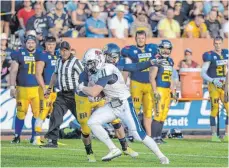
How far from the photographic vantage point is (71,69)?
51.4 feet

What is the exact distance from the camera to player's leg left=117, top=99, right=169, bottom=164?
Answer: 12828 mm

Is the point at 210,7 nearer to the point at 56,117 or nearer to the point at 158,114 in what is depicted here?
the point at 158,114

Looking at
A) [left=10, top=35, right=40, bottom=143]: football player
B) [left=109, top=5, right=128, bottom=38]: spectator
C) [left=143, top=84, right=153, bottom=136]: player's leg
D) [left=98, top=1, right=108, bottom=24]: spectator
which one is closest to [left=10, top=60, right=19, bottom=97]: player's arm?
[left=10, top=35, right=40, bottom=143]: football player

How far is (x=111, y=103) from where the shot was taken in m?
13.1

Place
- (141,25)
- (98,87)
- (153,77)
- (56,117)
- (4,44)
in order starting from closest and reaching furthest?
(98,87), (56,117), (153,77), (4,44), (141,25)

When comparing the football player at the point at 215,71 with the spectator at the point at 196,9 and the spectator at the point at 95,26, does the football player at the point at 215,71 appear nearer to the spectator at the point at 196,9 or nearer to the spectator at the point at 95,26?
the spectator at the point at 95,26

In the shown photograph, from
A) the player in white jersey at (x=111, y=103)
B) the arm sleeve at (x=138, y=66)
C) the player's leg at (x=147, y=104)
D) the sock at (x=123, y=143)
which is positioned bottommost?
the sock at (x=123, y=143)

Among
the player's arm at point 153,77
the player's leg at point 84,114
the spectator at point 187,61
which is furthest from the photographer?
the spectator at point 187,61

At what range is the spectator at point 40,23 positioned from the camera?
21.4 metres

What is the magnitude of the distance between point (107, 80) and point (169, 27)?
9.66m

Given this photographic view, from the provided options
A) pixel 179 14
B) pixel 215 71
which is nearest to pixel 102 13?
pixel 179 14

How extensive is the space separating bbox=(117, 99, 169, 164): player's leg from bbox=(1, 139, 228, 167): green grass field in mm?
174

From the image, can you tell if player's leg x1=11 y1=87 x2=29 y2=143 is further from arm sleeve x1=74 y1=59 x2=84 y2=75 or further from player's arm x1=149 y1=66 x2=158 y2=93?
player's arm x1=149 y1=66 x2=158 y2=93

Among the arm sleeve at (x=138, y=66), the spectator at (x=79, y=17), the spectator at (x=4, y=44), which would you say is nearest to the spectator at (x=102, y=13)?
the spectator at (x=79, y=17)
